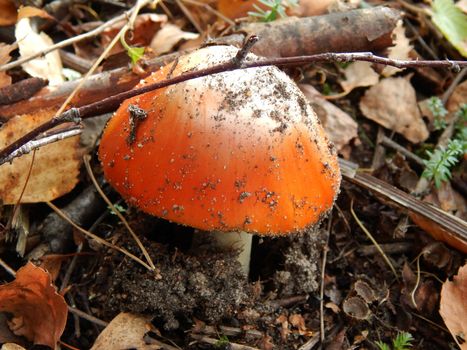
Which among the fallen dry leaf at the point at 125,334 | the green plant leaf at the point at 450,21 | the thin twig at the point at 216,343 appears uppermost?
the green plant leaf at the point at 450,21

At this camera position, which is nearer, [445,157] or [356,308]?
[356,308]

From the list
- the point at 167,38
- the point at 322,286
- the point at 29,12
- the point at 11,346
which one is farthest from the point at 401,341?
the point at 29,12

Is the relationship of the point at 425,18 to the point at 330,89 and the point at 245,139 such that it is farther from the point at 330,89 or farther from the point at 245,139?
the point at 245,139

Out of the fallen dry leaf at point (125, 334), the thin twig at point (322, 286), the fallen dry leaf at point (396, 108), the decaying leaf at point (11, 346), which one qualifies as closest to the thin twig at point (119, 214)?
the fallen dry leaf at point (125, 334)

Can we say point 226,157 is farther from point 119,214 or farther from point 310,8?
point 310,8

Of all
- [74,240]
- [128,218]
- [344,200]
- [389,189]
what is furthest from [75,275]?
[389,189]

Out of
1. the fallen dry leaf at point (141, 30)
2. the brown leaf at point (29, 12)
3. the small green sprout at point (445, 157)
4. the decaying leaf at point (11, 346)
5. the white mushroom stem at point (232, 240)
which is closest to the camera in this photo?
the decaying leaf at point (11, 346)

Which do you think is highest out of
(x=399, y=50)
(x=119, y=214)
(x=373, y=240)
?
(x=399, y=50)

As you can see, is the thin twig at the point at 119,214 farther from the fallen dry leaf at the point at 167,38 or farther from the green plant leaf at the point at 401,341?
the green plant leaf at the point at 401,341
